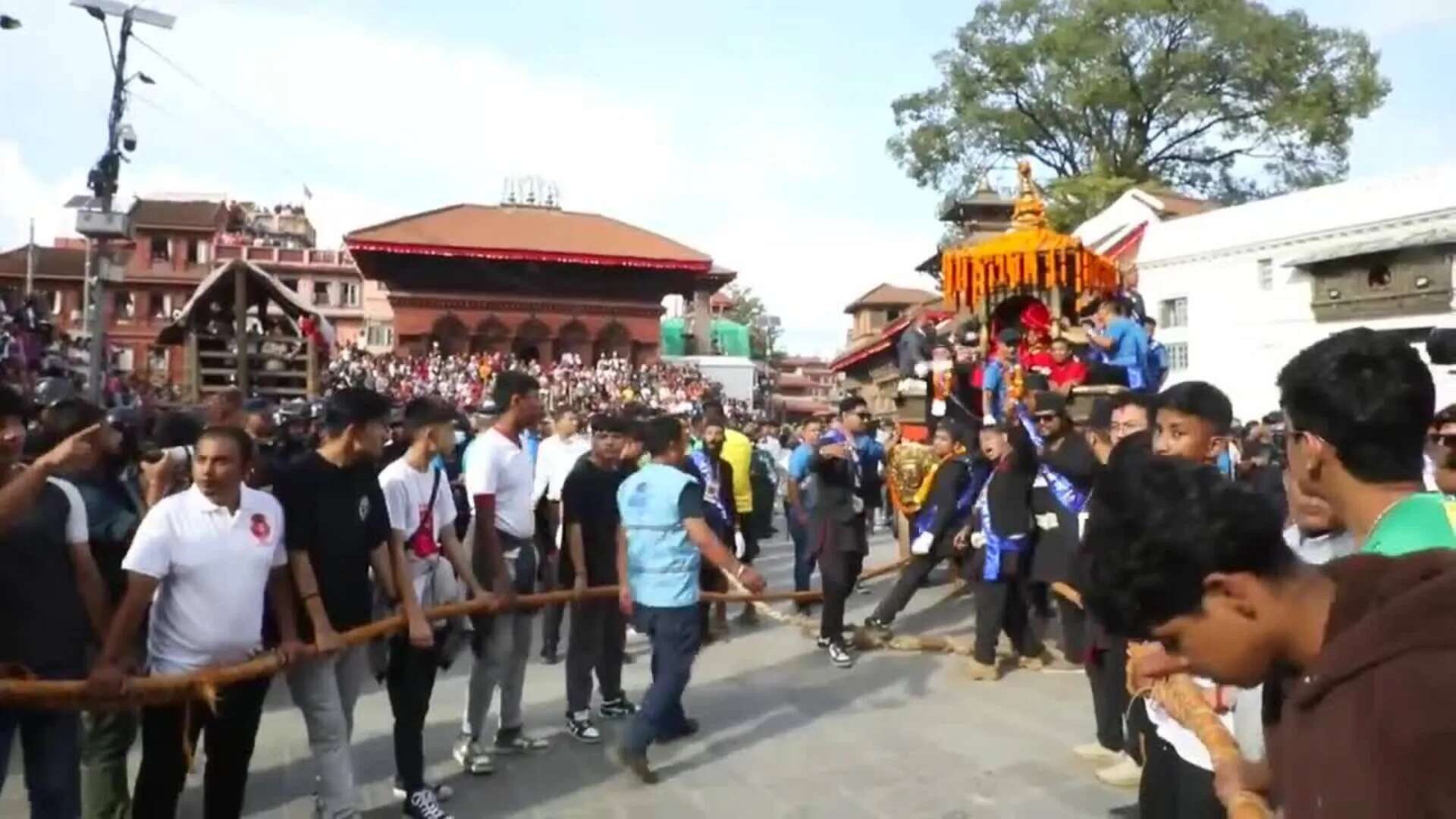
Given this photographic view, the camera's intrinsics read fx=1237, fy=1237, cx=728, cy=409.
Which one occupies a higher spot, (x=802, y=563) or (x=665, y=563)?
(x=665, y=563)

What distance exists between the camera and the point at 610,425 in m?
7.39

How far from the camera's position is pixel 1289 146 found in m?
33.7

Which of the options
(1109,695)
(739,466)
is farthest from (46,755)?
(739,466)

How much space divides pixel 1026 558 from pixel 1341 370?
237 inches

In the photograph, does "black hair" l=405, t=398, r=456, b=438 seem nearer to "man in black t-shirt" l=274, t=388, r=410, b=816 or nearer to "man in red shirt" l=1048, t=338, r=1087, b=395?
"man in black t-shirt" l=274, t=388, r=410, b=816

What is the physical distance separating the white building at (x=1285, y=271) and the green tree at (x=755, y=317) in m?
56.3

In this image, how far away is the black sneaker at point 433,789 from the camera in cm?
558

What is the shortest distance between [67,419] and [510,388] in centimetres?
224

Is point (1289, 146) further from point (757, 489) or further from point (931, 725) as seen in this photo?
point (931, 725)

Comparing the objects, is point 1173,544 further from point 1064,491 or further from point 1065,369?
point 1065,369

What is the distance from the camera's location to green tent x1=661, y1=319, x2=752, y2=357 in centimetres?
6038

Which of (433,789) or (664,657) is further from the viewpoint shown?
(664,657)

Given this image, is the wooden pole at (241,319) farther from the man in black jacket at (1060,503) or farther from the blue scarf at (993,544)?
the man in black jacket at (1060,503)

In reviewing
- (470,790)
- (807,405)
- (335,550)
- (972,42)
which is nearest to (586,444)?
(470,790)
